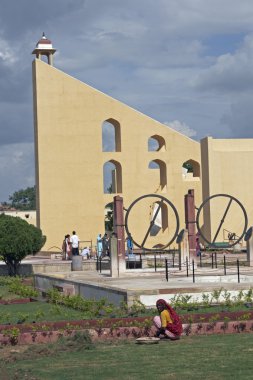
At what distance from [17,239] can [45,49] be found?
15157 millimetres

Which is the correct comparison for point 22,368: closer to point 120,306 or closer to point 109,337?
point 109,337

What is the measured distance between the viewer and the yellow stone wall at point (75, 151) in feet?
123

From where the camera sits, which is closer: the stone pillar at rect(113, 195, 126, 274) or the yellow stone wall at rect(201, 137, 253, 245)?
the stone pillar at rect(113, 195, 126, 274)

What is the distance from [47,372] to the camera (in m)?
9.71

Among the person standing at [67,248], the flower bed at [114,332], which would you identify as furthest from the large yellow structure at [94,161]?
the flower bed at [114,332]

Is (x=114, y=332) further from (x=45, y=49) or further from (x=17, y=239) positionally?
(x=45, y=49)

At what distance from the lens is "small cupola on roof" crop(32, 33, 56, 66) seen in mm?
39375

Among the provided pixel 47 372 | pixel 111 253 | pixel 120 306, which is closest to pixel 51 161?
pixel 111 253

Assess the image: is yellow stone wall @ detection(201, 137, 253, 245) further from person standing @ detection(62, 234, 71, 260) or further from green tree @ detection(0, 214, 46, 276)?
green tree @ detection(0, 214, 46, 276)

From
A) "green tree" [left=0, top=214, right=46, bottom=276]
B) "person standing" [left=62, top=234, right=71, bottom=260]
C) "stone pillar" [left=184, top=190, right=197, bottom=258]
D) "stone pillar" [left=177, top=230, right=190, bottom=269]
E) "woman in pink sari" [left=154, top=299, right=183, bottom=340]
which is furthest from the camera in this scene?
"person standing" [left=62, top=234, right=71, bottom=260]

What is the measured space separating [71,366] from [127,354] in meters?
0.90

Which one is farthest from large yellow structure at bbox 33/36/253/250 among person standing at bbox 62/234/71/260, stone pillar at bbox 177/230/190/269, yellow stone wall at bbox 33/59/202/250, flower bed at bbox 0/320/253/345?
flower bed at bbox 0/320/253/345

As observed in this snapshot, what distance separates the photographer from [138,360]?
10.2m

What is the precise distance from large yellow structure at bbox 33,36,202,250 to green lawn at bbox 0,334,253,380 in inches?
1023
